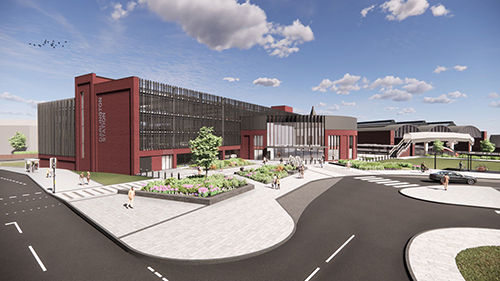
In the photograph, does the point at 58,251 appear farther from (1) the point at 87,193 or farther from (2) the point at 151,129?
(2) the point at 151,129

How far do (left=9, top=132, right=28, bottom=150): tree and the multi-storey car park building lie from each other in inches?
1795

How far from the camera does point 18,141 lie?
7638cm

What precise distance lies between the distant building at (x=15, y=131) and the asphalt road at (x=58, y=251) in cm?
9017

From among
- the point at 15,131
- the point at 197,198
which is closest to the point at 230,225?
the point at 197,198

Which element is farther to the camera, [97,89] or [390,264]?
[97,89]

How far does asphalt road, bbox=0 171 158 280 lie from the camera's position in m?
8.38

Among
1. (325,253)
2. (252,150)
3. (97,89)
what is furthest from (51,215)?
(252,150)

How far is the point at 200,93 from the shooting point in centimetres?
4519

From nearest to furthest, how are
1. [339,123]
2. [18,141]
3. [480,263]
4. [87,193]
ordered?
1. [480,263]
2. [87,193]
3. [339,123]
4. [18,141]

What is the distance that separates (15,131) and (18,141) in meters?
6.59

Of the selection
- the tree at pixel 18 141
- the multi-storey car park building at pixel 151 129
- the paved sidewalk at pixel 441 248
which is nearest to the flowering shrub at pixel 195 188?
the paved sidewalk at pixel 441 248

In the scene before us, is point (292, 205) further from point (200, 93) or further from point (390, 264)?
point (200, 93)

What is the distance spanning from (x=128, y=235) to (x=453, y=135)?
3512 inches

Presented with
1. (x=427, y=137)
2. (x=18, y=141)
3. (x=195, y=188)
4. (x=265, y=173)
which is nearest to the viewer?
(x=195, y=188)
